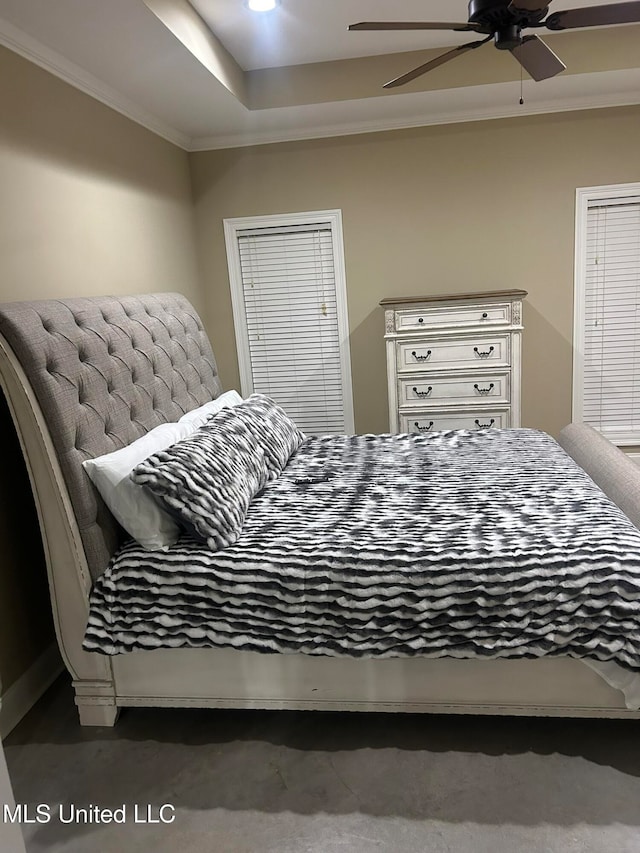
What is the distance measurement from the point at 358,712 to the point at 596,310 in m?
3.21

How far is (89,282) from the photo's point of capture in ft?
9.39

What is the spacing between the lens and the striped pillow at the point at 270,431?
2.76 meters

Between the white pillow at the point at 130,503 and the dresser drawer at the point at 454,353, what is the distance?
2.13 meters

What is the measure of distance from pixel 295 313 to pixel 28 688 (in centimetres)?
295

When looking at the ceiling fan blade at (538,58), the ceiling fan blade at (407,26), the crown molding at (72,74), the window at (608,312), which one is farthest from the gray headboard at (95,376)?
the window at (608,312)

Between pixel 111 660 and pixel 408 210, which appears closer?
pixel 111 660

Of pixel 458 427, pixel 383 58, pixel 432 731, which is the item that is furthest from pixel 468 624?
pixel 383 58

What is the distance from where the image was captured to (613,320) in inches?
166

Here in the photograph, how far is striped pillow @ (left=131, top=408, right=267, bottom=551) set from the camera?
2.05 metres

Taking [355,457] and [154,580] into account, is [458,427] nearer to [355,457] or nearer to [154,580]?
[355,457]

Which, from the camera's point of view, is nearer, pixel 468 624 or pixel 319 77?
pixel 468 624

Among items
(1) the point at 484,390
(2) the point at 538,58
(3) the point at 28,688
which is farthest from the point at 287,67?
(3) the point at 28,688

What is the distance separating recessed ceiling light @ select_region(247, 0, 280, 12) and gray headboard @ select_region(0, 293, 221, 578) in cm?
140

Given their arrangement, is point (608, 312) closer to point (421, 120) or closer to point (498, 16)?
point (421, 120)
